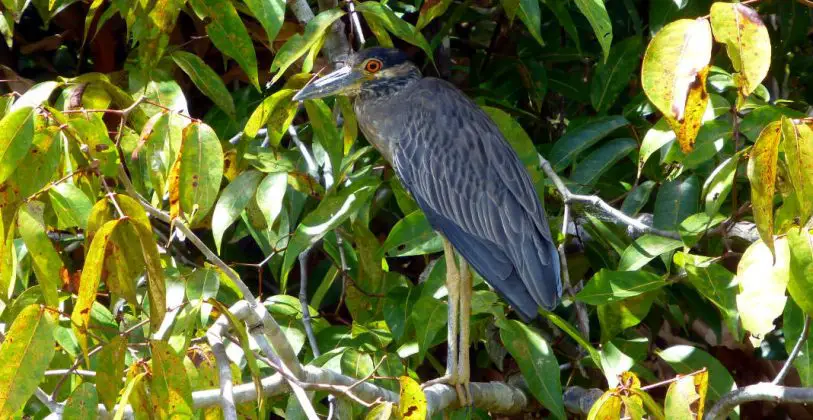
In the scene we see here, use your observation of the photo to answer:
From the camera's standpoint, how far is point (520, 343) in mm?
2592

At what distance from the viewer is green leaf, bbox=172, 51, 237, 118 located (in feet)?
8.91

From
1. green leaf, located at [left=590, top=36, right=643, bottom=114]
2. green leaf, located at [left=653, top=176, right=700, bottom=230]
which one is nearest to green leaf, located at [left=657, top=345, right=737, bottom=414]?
green leaf, located at [left=653, top=176, right=700, bottom=230]

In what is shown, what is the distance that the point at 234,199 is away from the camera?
8.50 ft

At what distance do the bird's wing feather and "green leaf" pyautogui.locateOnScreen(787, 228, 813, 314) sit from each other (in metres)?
1.10

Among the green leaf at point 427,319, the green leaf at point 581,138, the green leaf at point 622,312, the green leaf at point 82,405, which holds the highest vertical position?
the green leaf at point 82,405

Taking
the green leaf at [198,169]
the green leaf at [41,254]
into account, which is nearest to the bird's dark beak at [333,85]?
the green leaf at [198,169]

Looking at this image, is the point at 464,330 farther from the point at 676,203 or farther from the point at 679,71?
the point at 679,71

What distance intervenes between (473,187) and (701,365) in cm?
107

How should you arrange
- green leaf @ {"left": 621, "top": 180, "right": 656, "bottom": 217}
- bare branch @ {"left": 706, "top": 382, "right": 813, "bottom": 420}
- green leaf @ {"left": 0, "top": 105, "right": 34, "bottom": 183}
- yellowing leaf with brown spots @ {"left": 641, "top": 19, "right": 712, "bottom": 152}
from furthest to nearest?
green leaf @ {"left": 621, "top": 180, "right": 656, "bottom": 217}
bare branch @ {"left": 706, "top": 382, "right": 813, "bottom": 420}
green leaf @ {"left": 0, "top": 105, "right": 34, "bottom": 183}
yellowing leaf with brown spots @ {"left": 641, "top": 19, "right": 712, "bottom": 152}

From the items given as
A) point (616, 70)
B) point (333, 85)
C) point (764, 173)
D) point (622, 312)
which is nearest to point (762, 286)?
point (764, 173)

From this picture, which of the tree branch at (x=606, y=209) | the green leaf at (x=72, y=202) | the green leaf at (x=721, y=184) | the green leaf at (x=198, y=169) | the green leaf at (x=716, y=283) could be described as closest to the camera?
the green leaf at (x=198, y=169)

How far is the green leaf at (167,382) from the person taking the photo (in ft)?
5.40

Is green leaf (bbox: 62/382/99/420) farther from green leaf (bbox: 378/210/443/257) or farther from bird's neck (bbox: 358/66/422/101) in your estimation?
bird's neck (bbox: 358/66/422/101)

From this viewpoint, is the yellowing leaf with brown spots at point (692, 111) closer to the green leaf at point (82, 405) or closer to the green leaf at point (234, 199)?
the green leaf at point (82, 405)
